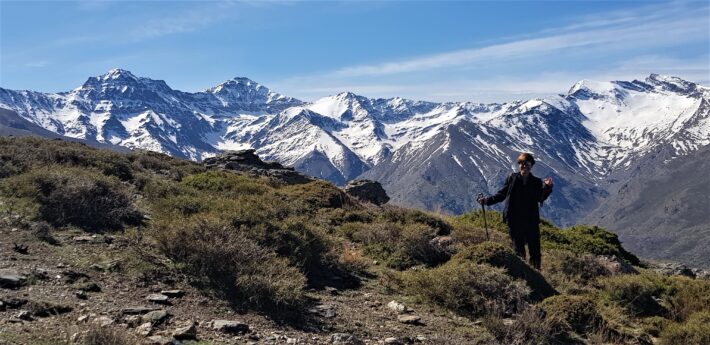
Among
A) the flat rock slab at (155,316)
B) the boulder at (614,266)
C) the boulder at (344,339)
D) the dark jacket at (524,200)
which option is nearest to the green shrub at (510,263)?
the dark jacket at (524,200)

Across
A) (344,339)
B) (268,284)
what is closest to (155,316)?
(268,284)

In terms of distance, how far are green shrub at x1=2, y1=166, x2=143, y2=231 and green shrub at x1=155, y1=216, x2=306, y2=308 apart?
2333mm

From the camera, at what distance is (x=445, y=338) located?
797 cm

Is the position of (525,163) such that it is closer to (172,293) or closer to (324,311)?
(324,311)

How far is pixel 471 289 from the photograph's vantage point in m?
9.86

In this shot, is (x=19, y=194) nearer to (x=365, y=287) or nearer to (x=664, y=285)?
(x=365, y=287)

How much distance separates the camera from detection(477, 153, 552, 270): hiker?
13039mm

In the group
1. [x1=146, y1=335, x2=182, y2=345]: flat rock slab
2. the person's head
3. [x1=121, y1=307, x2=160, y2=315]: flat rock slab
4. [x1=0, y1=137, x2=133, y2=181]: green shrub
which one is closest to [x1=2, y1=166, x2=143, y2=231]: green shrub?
[x1=0, y1=137, x2=133, y2=181]: green shrub

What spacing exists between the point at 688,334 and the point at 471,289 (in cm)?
336

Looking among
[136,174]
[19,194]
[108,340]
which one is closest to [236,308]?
[108,340]

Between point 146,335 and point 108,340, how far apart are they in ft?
2.80

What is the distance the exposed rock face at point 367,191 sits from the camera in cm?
2677

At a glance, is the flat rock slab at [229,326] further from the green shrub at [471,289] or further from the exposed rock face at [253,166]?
the exposed rock face at [253,166]

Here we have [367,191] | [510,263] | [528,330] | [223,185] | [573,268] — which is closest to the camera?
[528,330]
